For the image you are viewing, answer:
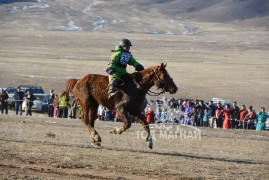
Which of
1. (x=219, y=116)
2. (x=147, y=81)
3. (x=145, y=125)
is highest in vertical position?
(x=147, y=81)

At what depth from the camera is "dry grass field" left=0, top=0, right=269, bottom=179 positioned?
527 inches

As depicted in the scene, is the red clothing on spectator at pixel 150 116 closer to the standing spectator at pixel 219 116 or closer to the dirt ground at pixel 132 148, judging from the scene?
the dirt ground at pixel 132 148

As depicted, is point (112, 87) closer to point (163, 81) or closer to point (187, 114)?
point (163, 81)

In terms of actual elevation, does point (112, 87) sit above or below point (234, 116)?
above

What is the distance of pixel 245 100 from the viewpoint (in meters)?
55.2

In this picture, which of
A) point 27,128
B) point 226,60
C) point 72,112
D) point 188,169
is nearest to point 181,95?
point 72,112

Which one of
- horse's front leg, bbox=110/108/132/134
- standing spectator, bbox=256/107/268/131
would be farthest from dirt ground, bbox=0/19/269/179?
standing spectator, bbox=256/107/268/131

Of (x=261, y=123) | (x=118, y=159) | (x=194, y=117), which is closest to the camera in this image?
(x=118, y=159)

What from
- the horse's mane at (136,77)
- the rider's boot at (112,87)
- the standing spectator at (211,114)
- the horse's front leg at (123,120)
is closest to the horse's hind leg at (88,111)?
the rider's boot at (112,87)

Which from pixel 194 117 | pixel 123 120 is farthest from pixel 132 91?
pixel 194 117

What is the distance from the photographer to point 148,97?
163 ft

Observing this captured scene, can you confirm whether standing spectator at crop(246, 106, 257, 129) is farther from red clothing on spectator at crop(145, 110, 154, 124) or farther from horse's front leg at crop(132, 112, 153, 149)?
horse's front leg at crop(132, 112, 153, 149)

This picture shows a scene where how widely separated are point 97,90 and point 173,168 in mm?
4446

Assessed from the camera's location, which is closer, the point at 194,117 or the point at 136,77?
the point at 136,77
